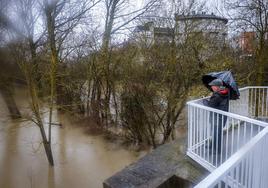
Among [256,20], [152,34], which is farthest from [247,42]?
[152,34]

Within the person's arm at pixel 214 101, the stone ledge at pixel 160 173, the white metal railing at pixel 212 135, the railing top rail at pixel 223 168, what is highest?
the person's arm at pixel 214 101

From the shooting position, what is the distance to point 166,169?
3.75m

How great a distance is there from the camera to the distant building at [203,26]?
8.41 metres

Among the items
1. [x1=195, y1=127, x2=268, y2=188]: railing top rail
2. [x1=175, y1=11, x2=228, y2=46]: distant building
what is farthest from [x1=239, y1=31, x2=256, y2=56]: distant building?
[x1=195, y1=127, x2=268, y2=188]: railing top rail

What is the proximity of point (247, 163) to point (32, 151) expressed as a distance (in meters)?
7.44

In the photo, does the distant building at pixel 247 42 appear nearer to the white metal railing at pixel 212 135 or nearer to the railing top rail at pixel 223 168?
the white metal railing at pixel 212 135

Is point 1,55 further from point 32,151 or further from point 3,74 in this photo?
point 32,151

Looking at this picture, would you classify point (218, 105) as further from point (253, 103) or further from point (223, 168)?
point (253, 103)

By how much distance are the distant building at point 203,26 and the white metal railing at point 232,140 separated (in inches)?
154

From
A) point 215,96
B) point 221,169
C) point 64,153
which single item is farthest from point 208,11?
point 221,169

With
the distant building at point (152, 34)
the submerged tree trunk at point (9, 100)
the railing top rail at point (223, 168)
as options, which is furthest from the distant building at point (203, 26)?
the submerged tree trunk at point (9, 100)

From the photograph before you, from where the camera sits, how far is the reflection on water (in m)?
6.34

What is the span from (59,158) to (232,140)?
6082 mm

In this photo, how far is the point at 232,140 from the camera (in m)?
3.01
